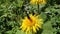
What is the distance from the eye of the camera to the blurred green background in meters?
2.93

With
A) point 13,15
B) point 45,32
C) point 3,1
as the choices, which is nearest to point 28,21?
point 45,32

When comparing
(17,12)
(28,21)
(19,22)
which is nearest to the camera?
(28,21)

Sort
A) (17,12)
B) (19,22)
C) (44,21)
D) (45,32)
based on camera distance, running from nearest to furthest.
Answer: (45,32) < (44,21) < (19,22) < (17,12)

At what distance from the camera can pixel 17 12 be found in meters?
3.53

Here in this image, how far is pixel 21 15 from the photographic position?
11.5 ft

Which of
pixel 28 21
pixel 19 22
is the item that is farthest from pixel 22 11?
pixel 28 21

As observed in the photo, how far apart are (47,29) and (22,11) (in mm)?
918

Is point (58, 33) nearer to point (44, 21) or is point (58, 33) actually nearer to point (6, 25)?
point (44, 21)

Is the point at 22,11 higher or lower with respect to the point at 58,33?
higher

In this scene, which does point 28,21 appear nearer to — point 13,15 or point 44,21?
A: point 44,21

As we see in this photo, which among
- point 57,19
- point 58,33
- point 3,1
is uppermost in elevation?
point 3,1

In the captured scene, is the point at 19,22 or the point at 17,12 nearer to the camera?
the point at 19,22

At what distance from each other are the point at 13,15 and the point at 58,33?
34.3 inches

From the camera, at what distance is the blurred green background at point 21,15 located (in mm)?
2931
